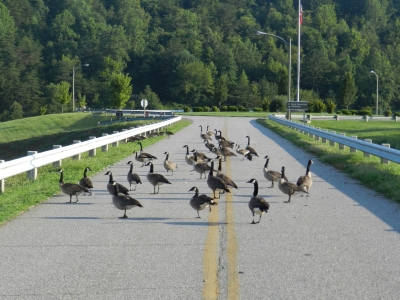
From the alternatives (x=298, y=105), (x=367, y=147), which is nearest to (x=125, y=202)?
(x=367, y=147)

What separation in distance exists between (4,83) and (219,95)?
39.6m

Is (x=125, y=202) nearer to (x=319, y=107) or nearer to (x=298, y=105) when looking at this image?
(x=298, y=105)

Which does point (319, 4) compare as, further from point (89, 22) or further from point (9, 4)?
point (9, 4)

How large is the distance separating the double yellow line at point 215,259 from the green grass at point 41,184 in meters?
3.30

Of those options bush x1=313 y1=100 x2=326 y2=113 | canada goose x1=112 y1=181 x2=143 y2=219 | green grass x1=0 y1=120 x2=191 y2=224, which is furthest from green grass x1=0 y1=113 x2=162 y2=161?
canada goose x1=112 y1=181 x2=143 y2=219

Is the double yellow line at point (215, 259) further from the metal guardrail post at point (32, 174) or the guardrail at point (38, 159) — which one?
the metal guardrail post at point (32, 174)

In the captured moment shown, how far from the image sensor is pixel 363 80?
129 metres

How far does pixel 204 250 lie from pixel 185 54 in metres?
131

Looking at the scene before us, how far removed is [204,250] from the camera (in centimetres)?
802

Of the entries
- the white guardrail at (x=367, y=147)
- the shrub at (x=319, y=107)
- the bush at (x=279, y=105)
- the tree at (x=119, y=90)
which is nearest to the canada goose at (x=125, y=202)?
the white guardrail at (x=367, y=147)

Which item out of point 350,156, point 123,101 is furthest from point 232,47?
point 350,156

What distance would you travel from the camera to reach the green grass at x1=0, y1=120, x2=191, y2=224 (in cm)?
1129

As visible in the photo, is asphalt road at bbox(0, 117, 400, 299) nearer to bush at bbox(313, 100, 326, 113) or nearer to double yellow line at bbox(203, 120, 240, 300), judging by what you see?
double yellow line at bbox(203, 120, 240, 300)

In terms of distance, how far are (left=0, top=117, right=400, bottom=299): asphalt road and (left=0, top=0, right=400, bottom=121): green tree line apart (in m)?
91.3
